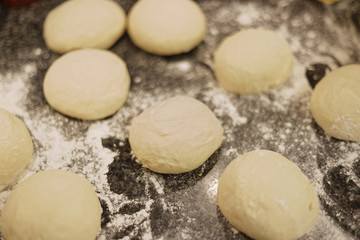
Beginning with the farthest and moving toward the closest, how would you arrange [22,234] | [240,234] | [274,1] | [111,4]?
[274,1] < [111,4] < [240,234] < [22,234]

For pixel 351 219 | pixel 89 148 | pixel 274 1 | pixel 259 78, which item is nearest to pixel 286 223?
pixel 351 219

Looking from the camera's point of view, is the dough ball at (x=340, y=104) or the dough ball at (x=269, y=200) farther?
the dough ball at (x=340, y=104)

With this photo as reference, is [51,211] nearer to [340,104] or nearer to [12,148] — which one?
[12,148]

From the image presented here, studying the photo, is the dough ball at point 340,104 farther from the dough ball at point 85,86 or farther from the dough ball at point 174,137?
the dough ball at point 85,86

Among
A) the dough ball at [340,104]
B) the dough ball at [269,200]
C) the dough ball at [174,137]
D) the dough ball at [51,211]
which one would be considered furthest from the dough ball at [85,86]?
the dough ball at [340,104]

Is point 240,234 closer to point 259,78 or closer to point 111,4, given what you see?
point 259,78
